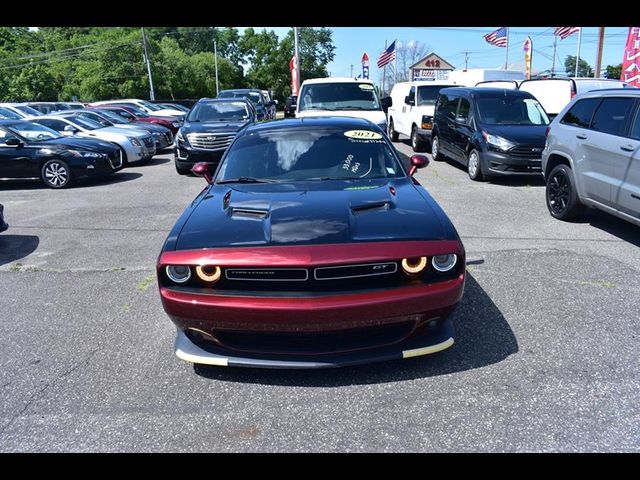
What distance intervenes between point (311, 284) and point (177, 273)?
837 millimetres

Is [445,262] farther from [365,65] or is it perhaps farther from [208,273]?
[365,65]

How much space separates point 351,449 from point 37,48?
7892cm

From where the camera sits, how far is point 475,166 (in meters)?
10.3

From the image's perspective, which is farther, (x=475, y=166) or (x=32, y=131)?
(x=32, y=131)

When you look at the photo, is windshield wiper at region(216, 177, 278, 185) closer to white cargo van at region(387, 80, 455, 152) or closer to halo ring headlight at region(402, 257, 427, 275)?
halo ring headlight at region(402, 257, 427, 275)

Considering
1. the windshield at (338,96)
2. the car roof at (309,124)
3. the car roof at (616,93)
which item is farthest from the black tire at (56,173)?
the car roof at (616,93)

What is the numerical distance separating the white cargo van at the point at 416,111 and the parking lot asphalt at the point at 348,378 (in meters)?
9.12

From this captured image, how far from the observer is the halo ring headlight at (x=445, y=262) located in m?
3.08

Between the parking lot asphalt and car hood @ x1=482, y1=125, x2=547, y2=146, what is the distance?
14.2ft

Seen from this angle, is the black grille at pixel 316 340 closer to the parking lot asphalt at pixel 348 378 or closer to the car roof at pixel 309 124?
the parking lot asphalt at pixel 348 378

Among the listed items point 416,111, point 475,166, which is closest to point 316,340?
point 475,166
